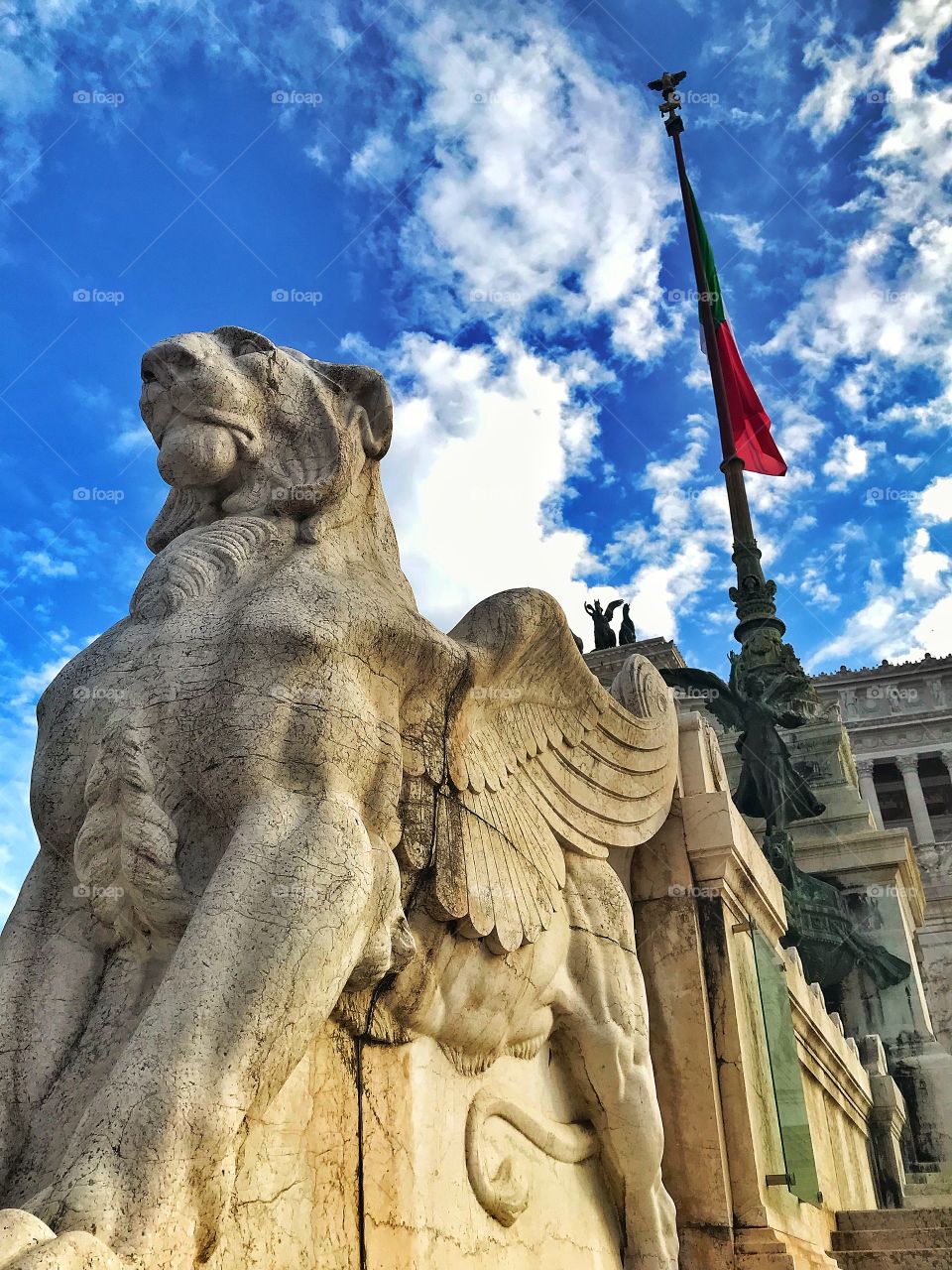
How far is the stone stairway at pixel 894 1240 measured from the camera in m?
4.78

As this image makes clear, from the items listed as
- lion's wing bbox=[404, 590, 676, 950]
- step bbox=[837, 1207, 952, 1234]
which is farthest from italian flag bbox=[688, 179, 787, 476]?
lion's wing bbox=[404, 590, 676, 950]

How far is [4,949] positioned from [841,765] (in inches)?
429

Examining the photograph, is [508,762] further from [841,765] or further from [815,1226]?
[841,765]

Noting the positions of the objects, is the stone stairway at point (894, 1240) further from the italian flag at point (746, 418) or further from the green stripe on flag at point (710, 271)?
the green stripe on flag at point (710, 271)

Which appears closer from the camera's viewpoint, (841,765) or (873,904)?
(873,904)

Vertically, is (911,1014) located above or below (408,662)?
above

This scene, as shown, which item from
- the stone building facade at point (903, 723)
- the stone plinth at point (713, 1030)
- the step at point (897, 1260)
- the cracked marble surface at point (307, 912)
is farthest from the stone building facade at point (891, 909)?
the stone building facade at point (903, 723)

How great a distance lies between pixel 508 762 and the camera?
322cm

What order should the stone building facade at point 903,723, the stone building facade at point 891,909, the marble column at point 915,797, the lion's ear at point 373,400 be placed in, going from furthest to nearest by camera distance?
the stone building facade at point 903,723 < the marble column at point 915,797 < the stone building facade at point 891,909 < the lion's ear at point 373,400

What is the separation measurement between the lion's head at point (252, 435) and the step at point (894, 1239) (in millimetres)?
4211

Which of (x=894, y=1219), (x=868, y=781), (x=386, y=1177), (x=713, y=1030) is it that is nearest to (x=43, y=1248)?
(x=386, y=1177)

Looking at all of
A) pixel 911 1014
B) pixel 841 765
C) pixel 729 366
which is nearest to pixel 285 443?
pixel 911 1014

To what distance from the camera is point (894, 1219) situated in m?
5.35

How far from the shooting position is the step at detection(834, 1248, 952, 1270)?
4738 millimetres
